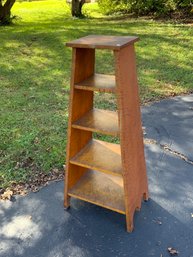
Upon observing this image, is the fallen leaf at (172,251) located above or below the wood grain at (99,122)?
below

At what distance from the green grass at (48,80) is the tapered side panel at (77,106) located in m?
0.78

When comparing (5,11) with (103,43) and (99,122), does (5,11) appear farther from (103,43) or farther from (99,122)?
(103,43)

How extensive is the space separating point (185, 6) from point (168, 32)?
4.98 meters

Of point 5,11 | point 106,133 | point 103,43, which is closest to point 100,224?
point 106,133

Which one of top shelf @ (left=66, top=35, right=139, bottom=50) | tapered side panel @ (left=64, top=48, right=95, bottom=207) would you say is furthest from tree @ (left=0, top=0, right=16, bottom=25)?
top shelf @ (left=66, top=35, right=139, bottom=50)

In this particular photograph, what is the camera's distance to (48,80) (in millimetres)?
6652

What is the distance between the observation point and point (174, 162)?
3.76 metres

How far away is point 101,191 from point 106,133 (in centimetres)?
63

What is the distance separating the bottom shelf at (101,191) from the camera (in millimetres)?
2816

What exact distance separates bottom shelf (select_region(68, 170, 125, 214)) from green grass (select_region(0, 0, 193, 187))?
2.47 feet

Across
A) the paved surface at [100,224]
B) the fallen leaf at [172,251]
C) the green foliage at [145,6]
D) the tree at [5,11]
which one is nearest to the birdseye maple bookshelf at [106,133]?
the paved surface at [100,224]

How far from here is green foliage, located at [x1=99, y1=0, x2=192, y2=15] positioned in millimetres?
14711

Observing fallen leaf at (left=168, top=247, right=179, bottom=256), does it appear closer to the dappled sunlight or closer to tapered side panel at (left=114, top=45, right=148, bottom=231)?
tapered side panel at (left=114, top=45, right=148, bottom=231)

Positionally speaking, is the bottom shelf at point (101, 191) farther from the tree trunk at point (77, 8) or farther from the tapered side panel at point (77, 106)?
the tree trunk at point (77, 8)
